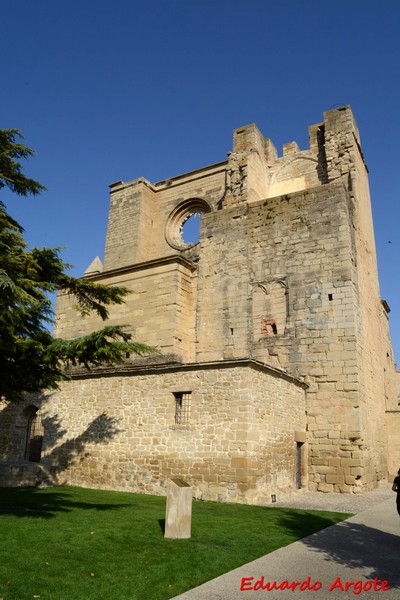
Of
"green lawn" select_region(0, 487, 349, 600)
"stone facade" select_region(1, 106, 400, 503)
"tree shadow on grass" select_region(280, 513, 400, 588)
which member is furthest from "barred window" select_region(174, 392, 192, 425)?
"tree shadow on grass" select_region(280, 513, 400, 588)

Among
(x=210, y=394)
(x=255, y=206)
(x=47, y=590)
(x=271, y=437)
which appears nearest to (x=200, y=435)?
(x=210, y=394)

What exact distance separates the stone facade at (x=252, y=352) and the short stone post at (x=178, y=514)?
3528 mm

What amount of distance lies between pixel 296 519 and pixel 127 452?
4.93 m

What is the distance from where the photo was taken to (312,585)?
4.37 meters

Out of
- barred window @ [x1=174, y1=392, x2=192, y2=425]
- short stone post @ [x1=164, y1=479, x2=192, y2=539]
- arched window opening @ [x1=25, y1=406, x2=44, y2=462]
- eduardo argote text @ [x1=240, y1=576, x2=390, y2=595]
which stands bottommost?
eduardo argote text @ [x1=240, y1=576, x2=390, y2=595]

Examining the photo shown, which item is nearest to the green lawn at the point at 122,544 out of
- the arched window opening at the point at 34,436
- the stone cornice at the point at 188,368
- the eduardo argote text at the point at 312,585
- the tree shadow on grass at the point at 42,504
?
the tree shadow on grass at the point at 42,504

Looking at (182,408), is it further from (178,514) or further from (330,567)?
(330,567)

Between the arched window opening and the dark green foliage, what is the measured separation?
21.0 ft

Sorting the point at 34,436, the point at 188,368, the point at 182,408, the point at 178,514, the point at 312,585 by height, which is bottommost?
the point at 312,585

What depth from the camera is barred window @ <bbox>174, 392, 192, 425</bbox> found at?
1079cm

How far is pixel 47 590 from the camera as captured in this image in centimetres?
400

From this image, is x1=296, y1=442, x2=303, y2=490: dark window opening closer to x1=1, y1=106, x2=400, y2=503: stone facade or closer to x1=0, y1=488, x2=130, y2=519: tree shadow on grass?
x1=1, y1=106, x2=400, y2=503: stone facade

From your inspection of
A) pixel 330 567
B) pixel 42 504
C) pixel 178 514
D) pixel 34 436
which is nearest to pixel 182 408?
pixel 42 504

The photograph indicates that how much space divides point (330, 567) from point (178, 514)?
208cm
